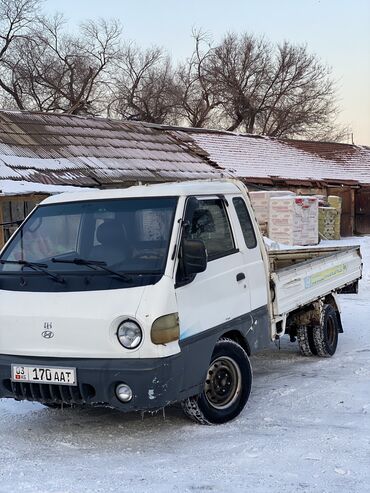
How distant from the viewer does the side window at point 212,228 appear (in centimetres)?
515

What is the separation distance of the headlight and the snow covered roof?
1901cm

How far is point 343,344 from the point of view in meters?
8.07

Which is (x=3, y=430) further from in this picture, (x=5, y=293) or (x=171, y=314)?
(x=171, y=314)

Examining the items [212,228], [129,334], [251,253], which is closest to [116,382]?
[129,334]

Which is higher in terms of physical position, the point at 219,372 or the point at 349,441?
the point at 219,372

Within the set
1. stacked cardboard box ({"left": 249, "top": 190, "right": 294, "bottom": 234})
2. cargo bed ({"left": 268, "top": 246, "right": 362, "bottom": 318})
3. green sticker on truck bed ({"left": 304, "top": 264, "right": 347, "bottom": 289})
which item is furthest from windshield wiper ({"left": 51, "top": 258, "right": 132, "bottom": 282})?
stacked cardboard box ({"left": 249, "top": 190, "right": 294, "bottom": 234})

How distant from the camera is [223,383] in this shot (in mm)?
5176

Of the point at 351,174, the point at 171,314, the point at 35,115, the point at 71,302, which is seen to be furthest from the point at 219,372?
the point at 351,174

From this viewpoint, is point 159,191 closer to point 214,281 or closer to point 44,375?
point 214,281

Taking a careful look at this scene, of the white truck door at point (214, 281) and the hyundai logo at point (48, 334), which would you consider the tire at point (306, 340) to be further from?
the hyundai logo at point (48, 334)

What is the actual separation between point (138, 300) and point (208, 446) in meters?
1.17

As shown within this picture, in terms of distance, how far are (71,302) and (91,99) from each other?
157 ft

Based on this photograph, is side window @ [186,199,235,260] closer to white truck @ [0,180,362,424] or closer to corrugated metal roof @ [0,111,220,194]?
white truck @ [0,180,362,424]

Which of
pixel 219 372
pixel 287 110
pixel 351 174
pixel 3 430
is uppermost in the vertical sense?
pixel 287 110
